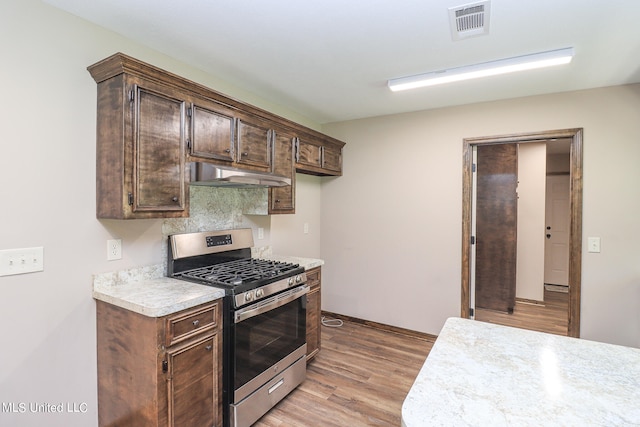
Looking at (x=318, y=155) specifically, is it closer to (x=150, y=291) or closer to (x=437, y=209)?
(x=437, y=209)

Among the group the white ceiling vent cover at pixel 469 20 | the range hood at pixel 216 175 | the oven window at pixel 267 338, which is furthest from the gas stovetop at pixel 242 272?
the white ceiling vent cover at pixel 469 20

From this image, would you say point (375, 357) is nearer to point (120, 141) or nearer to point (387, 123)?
point (387, 123)

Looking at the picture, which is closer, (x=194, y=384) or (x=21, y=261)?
(x=21, y=261)

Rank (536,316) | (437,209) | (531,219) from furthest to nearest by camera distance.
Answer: (531,219) < (536,316) < (437,209)

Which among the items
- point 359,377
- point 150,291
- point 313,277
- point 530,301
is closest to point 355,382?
point 359,377

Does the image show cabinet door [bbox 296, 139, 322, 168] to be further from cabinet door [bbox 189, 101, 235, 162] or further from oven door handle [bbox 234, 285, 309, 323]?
oven door handle [bbox 234, 285, 309, 323]

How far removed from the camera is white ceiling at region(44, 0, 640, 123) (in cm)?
175

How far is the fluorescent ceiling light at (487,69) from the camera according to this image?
7.23 feet

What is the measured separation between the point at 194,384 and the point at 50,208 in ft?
4.09

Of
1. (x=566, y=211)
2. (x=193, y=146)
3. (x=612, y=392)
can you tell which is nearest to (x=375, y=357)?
(x=612, y=392)

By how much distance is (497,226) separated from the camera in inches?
179

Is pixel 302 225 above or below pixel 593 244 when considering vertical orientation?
above

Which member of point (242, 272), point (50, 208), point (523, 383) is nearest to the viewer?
point (523, 383)
